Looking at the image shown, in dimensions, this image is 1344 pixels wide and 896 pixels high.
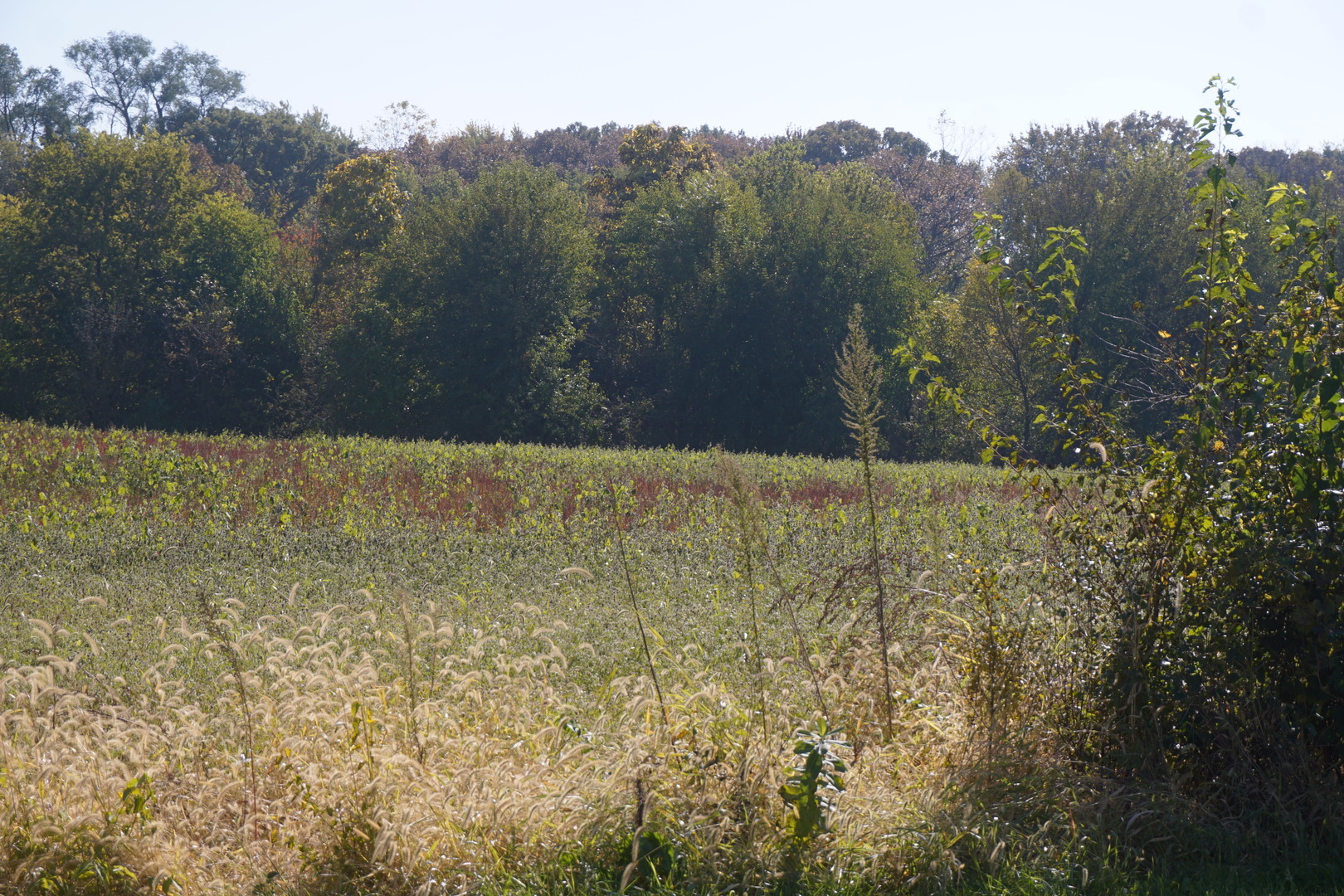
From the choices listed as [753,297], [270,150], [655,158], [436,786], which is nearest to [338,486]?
[436,786]

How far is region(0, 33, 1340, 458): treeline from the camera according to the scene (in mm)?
36812

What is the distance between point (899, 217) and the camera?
1661 inches

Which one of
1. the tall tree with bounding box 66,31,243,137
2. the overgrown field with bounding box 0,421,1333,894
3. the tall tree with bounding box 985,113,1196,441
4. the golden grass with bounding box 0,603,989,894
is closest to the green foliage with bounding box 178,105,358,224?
the tall tree with bounding box 66,31,243,137

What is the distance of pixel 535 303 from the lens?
38.3 meters

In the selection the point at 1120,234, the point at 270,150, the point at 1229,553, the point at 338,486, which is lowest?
the point at 338,486

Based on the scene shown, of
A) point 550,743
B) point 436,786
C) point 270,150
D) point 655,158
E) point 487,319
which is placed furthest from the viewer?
point 270,150

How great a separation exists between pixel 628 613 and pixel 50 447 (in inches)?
693

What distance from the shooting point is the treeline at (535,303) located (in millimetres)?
36812

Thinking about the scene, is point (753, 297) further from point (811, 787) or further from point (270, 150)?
point (270, 150)

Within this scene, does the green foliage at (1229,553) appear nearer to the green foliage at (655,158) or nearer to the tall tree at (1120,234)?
the tall tree at (1120,234)

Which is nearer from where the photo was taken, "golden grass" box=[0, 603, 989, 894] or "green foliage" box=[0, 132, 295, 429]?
"golden grass" box=[0, 603, 989, 894]

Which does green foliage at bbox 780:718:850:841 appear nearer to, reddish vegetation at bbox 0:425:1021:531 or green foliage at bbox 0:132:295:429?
reddish vegetation at bbox 0:425:1021:531

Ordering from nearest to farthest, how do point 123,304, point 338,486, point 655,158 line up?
point 338,486 → point 123,304 → point 655,158

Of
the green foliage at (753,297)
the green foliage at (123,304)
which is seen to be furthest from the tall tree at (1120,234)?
the green foliage at (123,304)
